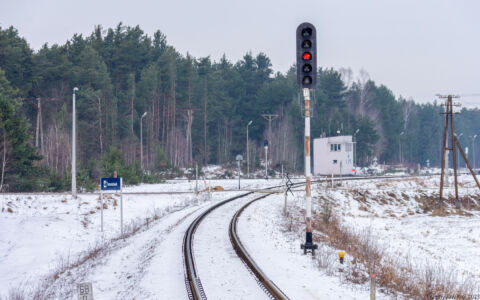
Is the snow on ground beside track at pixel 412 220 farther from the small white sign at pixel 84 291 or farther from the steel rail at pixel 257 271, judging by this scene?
the small white sign at pixel 84 291

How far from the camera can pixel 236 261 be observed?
11.6 meters

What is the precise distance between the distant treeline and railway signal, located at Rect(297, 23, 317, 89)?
25196mm

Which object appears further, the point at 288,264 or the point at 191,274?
the point at 288,264

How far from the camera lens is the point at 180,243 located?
1441 cm

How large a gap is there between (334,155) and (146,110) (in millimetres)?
29240

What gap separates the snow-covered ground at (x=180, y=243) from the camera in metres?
9.94

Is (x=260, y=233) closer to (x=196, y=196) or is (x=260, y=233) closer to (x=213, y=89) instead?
(x=196, y=196)

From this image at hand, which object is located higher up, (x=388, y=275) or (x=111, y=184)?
(x=111, y=184)

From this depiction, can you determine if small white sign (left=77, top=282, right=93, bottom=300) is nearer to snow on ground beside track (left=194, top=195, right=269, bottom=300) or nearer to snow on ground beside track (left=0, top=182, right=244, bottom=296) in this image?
snow on ground beside track (left=194, top=195, right=269, bottom=300)

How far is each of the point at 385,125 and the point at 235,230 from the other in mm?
94409

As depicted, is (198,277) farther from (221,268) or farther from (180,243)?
(180,243)

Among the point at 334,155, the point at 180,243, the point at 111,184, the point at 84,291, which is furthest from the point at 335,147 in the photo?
the point at 84,291

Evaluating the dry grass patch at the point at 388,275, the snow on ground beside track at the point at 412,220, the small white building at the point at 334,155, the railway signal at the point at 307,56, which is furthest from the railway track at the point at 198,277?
the small white building at the point at 334,155

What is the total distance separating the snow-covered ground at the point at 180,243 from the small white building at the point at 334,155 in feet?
78.9
